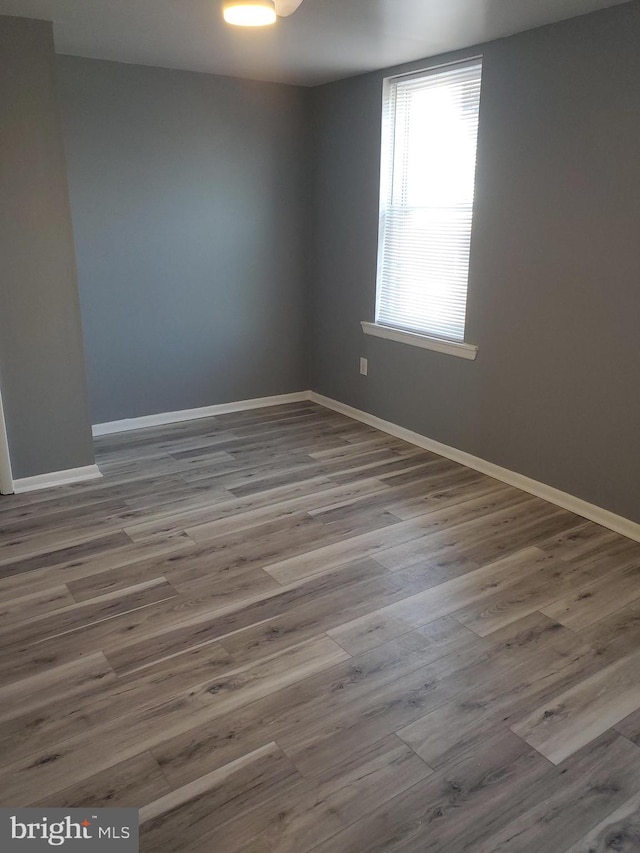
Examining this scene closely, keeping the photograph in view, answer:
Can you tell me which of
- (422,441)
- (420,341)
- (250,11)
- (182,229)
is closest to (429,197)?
(420,341)

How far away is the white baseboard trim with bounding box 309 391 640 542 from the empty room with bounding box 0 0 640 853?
21 millimetres

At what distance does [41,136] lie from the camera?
3.20 m

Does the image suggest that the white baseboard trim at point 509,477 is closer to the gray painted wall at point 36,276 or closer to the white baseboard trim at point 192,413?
the white baseboard trim at point 192,413

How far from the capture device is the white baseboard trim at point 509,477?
316 cm

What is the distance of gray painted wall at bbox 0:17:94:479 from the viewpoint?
10.2 feet

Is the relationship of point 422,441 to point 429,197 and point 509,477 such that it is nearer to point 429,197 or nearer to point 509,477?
point 509,477

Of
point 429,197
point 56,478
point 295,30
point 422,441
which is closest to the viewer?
point 295,30

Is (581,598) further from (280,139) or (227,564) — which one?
(280,139)

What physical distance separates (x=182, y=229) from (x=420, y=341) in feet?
5.83

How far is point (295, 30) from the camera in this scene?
3.17 m

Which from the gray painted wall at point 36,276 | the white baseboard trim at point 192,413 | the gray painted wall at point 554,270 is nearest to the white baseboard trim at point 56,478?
the gray painted wall at point 36,276

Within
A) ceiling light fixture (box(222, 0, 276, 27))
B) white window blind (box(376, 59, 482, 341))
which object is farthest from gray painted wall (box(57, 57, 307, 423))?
ceiling light fixture (box(222, 0, 276, 27))

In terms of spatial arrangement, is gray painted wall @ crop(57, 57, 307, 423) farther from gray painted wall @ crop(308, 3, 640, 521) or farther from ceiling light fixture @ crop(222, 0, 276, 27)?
ceiling light fixture @ crop(222, 0, 276, 27)

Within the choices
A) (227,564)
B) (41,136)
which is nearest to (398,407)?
(227,564)
